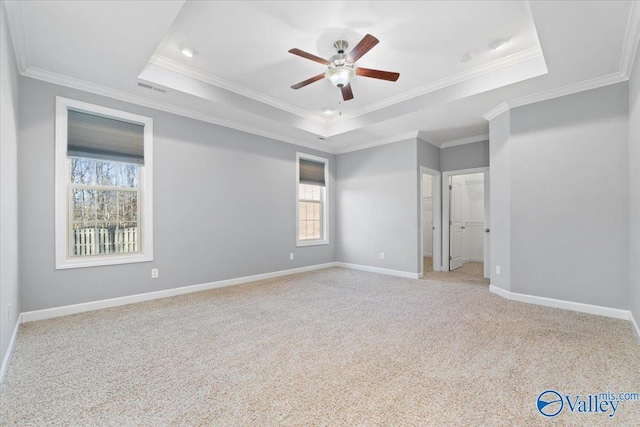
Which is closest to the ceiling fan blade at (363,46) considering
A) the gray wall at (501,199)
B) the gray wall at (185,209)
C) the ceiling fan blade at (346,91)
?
the ceiling fan blade at (346,91)

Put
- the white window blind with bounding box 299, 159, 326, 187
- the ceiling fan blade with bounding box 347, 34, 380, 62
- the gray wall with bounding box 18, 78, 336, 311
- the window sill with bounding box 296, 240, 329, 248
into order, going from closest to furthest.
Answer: the ceiling fan blade with bounding box 347, 34, 380, 62 < the gray wall with bounding box 18, 78, 336, 311 < the window sill with bounding box 296, 240, 329, 248 < the white window blind with bounding box 299, 159, 326, 187

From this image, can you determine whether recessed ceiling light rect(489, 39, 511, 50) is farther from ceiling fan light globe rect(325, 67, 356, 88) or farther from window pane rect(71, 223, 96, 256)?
window pane rect(71, 223, 96, 256)

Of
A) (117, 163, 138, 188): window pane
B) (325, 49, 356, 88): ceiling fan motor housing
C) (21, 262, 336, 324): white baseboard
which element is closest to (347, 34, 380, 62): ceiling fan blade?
(325, 49, 356, 88): ceiling fan motor housing

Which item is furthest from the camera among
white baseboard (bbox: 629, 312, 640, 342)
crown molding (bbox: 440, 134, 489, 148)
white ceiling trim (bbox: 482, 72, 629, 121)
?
crown molding (bbox: 440, 134, 489, 148)

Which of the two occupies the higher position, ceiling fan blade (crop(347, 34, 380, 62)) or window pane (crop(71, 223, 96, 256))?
ceiling fan blade (crop(347, 34, 380, 62))

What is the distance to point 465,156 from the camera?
5680 millimetres

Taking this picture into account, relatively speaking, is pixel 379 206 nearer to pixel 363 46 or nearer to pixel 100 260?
pixel 363 46

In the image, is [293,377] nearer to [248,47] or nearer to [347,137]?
[248,47]

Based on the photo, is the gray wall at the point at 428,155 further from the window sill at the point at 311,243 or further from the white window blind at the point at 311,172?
the window sill at the point at 311,243

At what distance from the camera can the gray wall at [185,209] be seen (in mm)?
3068

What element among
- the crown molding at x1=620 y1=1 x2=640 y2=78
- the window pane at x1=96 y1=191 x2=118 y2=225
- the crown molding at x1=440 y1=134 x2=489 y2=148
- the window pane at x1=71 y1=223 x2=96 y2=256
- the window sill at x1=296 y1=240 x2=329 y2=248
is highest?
the crown molding at x1=620 y1=1 x2=640 y2=78

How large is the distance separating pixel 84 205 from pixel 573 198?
594 cm

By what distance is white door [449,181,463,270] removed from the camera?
607 cm

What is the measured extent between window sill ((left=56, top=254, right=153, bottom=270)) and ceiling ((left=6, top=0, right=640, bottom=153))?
2.03 meters
